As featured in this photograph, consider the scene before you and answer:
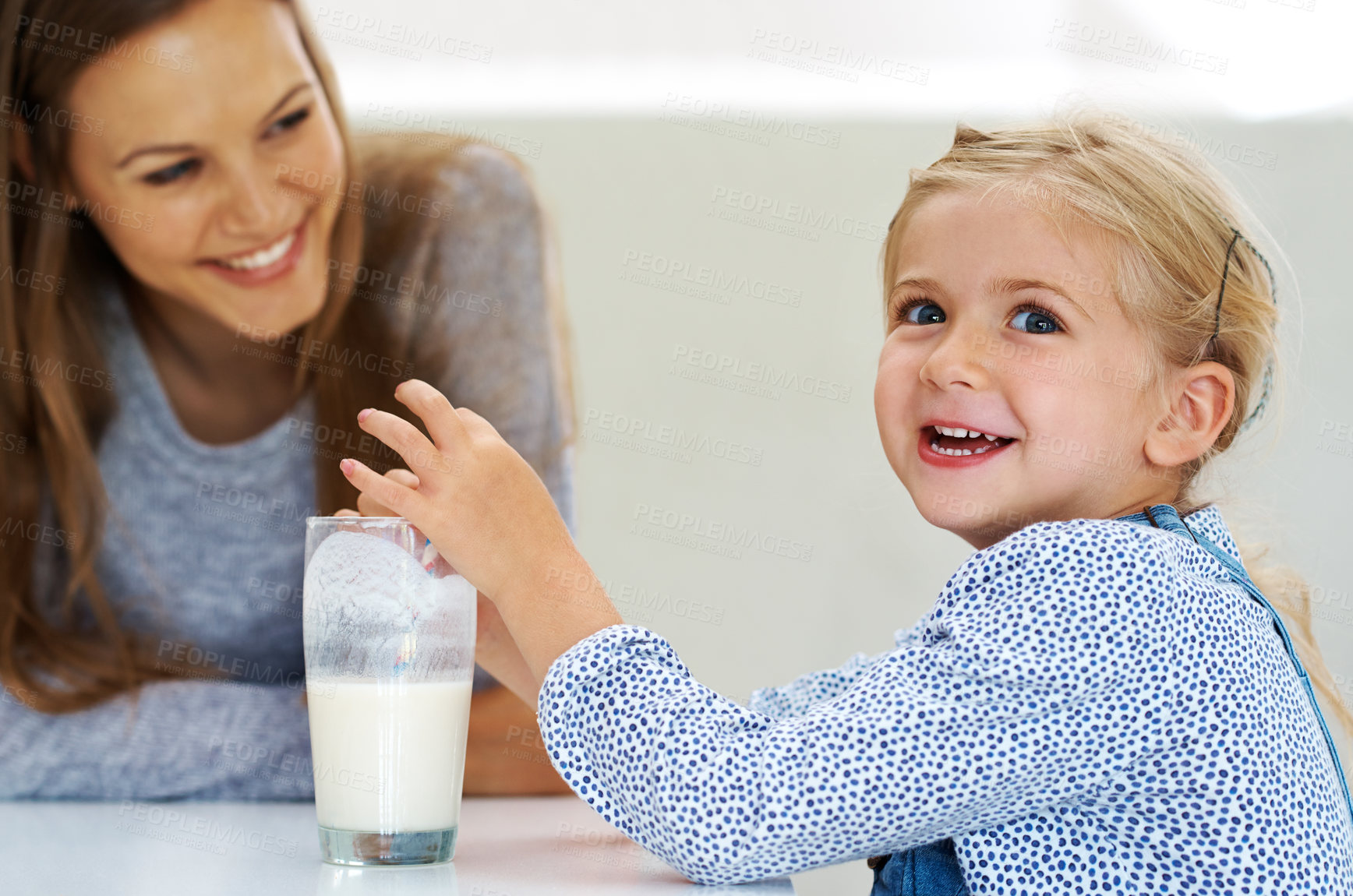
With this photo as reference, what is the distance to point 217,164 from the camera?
134 cm

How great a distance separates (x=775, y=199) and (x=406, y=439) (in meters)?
1.21

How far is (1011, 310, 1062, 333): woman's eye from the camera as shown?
0.88 m

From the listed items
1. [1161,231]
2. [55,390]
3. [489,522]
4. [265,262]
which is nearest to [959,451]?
[1161,231]

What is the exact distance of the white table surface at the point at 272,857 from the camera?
0.73 m

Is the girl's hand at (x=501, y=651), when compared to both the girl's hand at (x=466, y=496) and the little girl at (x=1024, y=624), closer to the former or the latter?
the little girl at (x=1024, y=624)

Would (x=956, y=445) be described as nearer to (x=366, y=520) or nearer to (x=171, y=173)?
(x=366, y=520)

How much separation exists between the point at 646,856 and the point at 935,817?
27 centimetres

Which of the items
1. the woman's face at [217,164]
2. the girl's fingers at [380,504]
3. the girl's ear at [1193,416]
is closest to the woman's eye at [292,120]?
the woman's face at [217,164]

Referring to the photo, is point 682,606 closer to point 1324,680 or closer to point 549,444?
point 549,444

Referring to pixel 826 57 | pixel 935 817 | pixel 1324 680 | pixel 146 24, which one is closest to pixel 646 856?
pixel 935 817

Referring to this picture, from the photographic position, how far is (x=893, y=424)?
3.11 ft

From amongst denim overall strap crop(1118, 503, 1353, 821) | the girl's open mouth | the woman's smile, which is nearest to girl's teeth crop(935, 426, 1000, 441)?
the girl's open mouth

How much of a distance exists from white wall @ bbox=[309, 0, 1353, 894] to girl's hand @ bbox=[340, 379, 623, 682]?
1.07m

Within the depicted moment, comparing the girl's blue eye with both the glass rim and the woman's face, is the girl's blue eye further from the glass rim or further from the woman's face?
the woman's face
